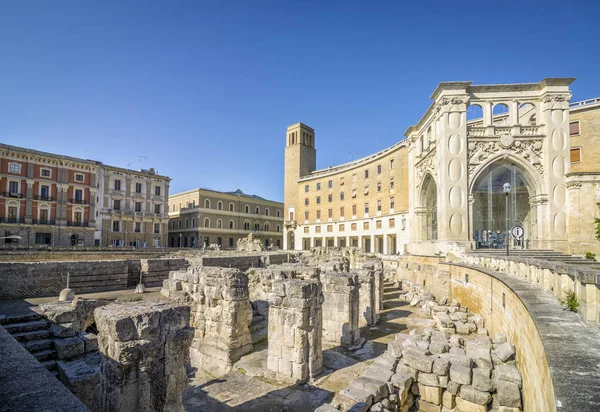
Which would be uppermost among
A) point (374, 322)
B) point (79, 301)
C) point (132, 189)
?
point (132, 189)

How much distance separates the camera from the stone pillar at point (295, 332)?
627cm

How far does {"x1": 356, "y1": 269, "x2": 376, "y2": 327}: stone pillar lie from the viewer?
11.2m

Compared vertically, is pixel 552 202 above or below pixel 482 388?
above

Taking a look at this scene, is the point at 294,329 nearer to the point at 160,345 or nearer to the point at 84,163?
the point at 160,345

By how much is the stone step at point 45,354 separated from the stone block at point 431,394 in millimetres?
7042

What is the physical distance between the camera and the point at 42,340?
638 cm

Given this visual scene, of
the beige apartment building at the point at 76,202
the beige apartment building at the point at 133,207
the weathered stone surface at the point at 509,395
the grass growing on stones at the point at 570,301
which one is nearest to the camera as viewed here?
the grass growing on stones at the point at 570,301

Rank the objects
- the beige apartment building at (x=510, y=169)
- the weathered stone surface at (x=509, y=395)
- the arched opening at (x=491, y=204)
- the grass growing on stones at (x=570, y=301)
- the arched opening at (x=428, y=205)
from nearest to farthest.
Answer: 1. the grass growing on stones at (x=570, y=301)
2. the weathered stone surface at (x=509, y=395)
3. the beige apartment building at (x=510, y=169)
4. the arched opening at (x=491, y=204)
5. the arched opening at (x=428, y=205)

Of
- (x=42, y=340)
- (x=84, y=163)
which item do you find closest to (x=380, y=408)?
(x=42, y=340)

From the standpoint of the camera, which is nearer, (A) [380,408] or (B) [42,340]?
(A) [380,408]

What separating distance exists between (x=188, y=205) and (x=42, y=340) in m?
44.5

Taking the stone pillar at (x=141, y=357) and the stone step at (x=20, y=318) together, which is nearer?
the stone pillar at (x=141, y=357)

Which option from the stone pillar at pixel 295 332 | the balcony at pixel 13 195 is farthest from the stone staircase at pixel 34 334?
the balcony at pixel 13 195

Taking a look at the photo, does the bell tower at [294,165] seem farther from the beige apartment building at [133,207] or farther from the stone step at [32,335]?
the stone step at [32,335]
